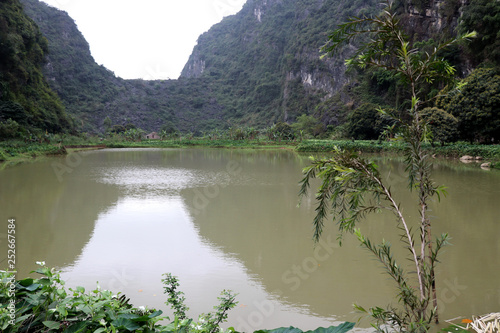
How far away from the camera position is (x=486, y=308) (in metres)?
3.75

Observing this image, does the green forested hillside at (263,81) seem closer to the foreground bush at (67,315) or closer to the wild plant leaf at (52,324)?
the foreground bush at (67,315)

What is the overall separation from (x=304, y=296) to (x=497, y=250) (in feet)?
12.3

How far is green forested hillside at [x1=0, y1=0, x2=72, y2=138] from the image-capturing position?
1377 inches

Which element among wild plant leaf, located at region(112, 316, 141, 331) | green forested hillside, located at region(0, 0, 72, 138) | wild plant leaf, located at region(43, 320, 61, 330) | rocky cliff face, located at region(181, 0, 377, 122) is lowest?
wild plant leaf, located at region(112, 316, 141, 331)

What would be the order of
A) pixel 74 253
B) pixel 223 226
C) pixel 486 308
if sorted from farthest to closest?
pixel 223 226
pixel 74 253
pixel 486 308

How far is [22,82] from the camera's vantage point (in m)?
39.7

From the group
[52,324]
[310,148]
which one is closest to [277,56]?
[310,148]

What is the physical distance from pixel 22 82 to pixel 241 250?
43.6 meters

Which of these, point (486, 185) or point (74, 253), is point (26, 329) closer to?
point (74, 253)

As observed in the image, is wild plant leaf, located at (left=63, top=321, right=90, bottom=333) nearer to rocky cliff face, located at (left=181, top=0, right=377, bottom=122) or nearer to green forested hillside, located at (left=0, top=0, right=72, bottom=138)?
green forested hillside, located at (left=0, top=0, right=72, bottom=138)

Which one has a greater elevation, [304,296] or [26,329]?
[26,329]

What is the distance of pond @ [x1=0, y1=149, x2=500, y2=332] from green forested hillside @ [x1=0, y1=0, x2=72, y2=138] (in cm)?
2678

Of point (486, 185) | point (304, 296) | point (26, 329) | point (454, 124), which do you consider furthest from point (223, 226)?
point (454, 124)

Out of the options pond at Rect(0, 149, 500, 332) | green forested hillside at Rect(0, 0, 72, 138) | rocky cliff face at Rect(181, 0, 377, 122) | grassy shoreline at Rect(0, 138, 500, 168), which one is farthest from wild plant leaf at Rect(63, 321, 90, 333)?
rocky cliff face at Rect(181, 0, 377, 122)
